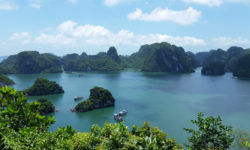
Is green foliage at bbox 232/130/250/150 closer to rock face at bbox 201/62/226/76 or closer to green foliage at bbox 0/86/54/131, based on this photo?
green foliage at bbox 0/86/54/131

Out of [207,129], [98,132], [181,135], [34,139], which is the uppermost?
[207,129]

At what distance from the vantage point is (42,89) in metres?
81.6

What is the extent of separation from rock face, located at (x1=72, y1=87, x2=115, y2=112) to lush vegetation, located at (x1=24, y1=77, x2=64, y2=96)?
33.7 metres

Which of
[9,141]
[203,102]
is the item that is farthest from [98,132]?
[203,102]

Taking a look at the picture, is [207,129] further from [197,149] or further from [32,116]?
[32,116]

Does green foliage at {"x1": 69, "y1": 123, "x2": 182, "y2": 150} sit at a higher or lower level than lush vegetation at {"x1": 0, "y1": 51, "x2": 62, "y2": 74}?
lower

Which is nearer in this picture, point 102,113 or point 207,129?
point 207,129

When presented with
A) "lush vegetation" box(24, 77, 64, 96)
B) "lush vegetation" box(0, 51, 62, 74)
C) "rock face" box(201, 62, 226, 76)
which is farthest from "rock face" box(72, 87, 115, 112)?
"lush vegetation" box(0, 51, 62, 74)

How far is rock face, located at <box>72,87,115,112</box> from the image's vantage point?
57.0 metres

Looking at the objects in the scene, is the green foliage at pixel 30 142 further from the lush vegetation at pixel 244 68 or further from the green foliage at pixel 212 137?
the lush vegetation at pixel 244 68

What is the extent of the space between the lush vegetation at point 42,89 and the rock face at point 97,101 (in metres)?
33.7

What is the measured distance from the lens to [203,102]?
6988 centimetres

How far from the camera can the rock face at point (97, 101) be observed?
2245 inches

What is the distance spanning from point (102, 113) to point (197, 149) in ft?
153
